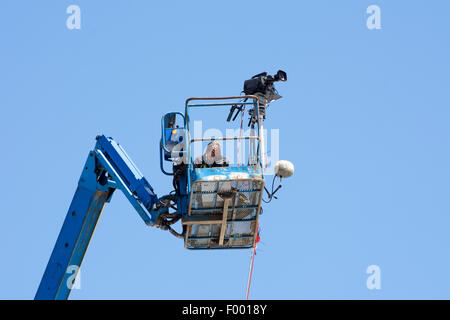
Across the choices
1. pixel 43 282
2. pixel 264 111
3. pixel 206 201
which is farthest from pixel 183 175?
pixel 43 282

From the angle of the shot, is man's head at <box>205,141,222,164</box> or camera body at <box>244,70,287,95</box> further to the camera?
camera body at <box>244,70,287,95</box>

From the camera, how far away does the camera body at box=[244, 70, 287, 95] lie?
17.5 metres

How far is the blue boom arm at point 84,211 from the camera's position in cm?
1817

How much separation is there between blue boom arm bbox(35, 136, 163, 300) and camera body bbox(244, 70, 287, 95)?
111 inches

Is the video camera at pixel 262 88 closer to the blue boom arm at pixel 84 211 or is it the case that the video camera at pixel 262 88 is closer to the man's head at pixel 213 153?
the man's head at pixel 213 153

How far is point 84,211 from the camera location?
18266 mm

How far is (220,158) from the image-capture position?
17016 millimetres

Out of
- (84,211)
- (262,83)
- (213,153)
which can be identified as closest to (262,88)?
(262,83)

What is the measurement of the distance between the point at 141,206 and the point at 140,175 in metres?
0.66

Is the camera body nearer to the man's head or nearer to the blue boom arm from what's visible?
the man's head

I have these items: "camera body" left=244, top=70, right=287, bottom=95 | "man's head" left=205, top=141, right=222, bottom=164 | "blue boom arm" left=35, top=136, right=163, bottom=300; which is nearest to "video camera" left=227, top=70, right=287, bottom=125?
"camera body" left=244, top=70, right=287, bottom=95

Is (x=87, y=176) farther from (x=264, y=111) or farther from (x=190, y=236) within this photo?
(x=264, y=111)

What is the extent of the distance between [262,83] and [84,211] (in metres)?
4.47

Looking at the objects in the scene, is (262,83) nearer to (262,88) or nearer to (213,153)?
(262,88)
